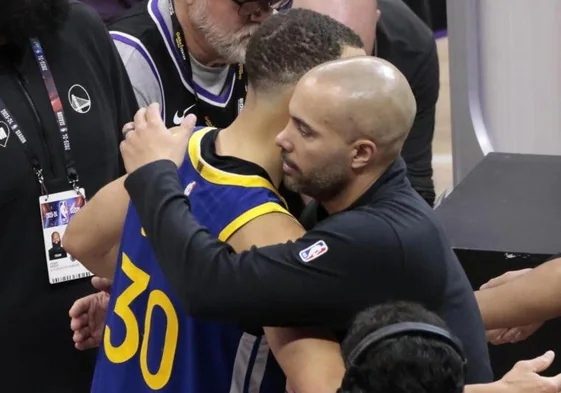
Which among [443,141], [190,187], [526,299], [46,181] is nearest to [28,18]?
[46,181]

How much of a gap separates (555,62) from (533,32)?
118mm

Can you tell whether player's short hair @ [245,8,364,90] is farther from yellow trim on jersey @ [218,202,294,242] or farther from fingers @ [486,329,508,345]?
fingers @ [486,329,508,345]

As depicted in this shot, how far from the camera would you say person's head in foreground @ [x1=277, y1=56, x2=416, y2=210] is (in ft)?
5.27

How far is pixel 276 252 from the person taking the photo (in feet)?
5.22

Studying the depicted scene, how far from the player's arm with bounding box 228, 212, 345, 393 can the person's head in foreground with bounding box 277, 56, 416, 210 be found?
7cm

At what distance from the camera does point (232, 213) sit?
1680 mm

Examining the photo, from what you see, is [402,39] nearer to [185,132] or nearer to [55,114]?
[55,114]

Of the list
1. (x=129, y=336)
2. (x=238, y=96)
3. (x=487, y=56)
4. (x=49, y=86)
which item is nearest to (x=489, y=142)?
(x=487, y=56)

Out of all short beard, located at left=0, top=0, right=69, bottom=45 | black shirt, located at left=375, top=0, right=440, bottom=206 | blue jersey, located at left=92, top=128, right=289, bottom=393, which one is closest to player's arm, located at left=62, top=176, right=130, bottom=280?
Answer: blue jersey, located at left=92, top=128, right=289, bottom=393

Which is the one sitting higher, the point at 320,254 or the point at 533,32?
the point at 320,254

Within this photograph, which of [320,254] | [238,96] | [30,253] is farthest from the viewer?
[238,96]

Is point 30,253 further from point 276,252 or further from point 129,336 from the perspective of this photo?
point 276,252

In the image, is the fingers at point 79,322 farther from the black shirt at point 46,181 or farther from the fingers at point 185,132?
the fingers at point 185,132

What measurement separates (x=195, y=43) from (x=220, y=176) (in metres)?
1.16
